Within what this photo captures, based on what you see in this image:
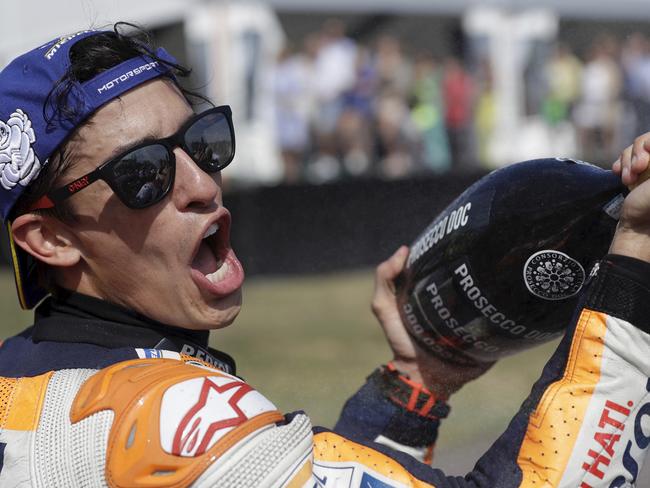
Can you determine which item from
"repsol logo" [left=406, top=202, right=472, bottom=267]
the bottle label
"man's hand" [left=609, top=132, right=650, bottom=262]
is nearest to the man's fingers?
"man's hand" [left=609, top=132, right=650, bottom=262]

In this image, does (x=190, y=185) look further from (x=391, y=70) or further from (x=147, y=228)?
(x=391, y=70)

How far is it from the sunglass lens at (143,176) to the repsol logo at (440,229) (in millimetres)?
710

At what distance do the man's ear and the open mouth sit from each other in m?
0.25

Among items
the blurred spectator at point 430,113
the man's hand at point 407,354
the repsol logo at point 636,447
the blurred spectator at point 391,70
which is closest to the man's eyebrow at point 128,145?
the man's hand at point 407,354

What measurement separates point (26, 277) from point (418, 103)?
1052 cm

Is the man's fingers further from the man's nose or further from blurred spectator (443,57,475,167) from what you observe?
blurred spectator (443,57,475,167)

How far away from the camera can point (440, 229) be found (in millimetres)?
2387

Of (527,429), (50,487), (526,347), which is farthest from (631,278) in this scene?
(50,487)

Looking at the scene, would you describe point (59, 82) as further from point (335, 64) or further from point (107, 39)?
point (335, 64)

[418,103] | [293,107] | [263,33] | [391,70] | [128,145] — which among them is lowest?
[418,103]

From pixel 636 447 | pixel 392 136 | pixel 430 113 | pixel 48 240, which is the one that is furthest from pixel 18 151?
pixel 430 113

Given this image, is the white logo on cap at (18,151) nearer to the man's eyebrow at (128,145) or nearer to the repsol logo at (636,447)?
the man's eyebrow at (128,145)

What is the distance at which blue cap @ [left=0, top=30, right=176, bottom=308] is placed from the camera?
191 centimetres

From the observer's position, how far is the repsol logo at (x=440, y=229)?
2305 mm
